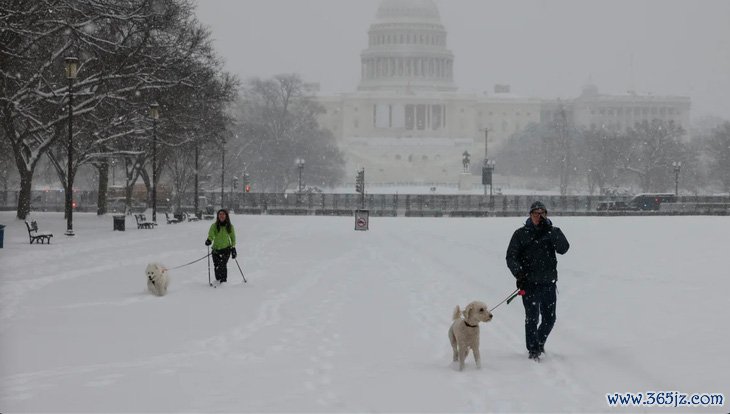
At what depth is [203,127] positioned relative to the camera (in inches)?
1834

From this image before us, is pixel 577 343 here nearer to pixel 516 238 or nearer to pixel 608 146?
pixel 516 238

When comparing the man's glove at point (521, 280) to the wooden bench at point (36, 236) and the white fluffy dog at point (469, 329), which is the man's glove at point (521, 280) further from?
the wooden bench at point (36, 236)

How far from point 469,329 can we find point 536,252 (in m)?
1.23

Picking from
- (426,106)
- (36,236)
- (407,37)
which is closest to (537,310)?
(36,236)

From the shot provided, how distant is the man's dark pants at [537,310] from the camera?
37.2 ft

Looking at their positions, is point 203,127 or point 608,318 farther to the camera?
point 203,127

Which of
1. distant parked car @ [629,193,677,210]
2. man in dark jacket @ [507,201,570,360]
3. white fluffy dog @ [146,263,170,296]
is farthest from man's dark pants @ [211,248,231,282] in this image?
distant parked car @ [629,193,677,210]

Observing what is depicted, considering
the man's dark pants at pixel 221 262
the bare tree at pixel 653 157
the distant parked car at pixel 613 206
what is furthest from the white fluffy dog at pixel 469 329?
the bare tree at pixel 653 157

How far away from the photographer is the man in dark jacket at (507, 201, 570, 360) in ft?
37.0

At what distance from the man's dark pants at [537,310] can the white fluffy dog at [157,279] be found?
7.58m

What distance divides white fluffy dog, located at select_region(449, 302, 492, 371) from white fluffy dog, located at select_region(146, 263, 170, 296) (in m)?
7.57

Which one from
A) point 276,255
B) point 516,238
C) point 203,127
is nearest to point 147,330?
point 516,238

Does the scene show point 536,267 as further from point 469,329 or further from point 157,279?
point 157,279

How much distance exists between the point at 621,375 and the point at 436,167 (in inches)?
5916
